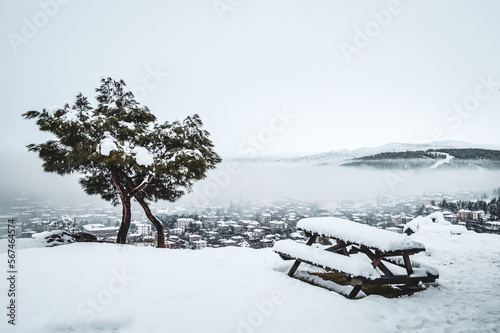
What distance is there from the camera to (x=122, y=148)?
29.5 feet

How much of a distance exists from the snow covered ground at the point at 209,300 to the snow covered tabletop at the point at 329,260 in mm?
566

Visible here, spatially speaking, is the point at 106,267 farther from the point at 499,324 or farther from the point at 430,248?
the point at 430,248

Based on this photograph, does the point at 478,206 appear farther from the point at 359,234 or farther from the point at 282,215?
the point at 359,234

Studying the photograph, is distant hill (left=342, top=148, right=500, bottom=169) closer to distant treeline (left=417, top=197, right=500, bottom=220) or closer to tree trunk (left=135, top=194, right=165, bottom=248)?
distant treeline (left=417, top=197, right=500, bottom=220)

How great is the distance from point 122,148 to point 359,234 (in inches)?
335

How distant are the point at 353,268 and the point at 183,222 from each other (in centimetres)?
5427

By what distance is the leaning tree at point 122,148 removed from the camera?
9.11m

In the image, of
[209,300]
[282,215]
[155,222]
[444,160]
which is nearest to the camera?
[209,300]

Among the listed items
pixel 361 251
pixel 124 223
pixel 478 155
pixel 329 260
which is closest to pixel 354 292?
pixel 329 260

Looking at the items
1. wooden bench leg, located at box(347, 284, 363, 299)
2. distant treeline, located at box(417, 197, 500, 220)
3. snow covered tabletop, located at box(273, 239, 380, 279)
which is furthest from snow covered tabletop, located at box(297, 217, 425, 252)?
distant treeline, located at box(417, 197, 500, 220)

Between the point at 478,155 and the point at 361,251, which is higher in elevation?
the point at 478,155

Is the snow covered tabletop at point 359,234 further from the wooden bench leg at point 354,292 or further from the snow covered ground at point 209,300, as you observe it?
the snow covered ground at point 209,300

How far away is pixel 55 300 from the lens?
14.5ft

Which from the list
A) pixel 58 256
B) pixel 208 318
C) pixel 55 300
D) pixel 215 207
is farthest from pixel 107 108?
pixel 215 207
